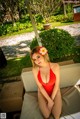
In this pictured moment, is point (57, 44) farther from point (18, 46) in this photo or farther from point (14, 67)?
point (18, 46)

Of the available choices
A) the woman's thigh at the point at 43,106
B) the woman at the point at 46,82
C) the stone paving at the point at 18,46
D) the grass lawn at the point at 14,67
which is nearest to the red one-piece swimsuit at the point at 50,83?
the woman at the point at 46,82

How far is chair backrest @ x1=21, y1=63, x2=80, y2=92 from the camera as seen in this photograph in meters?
4.27

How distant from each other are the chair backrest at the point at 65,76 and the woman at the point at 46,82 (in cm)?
52

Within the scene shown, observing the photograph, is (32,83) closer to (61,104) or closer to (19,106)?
(19,106)

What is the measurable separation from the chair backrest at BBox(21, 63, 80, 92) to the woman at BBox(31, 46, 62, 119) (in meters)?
0.52

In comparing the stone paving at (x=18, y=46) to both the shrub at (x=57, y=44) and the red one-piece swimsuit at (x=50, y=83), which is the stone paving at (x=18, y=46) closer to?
the shrub at (x=57, y=44)

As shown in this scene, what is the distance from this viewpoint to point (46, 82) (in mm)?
3822

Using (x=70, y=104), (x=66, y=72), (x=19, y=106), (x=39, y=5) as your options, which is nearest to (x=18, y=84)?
(x=19, y=106)

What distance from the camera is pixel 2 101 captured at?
4.42m

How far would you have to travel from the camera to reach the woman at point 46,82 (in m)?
3.62

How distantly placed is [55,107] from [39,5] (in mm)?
15446

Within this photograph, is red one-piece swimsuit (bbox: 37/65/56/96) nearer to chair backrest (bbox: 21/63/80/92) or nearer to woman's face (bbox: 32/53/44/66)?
woman's face (bbox: 32/53/44/66)

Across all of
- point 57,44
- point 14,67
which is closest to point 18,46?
point 14,67

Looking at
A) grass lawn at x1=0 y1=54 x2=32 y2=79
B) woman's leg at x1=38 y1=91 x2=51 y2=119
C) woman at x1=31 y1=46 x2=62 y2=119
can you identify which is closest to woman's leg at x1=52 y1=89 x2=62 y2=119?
woman at x1=31 y1=46 x2=62 y2=119
